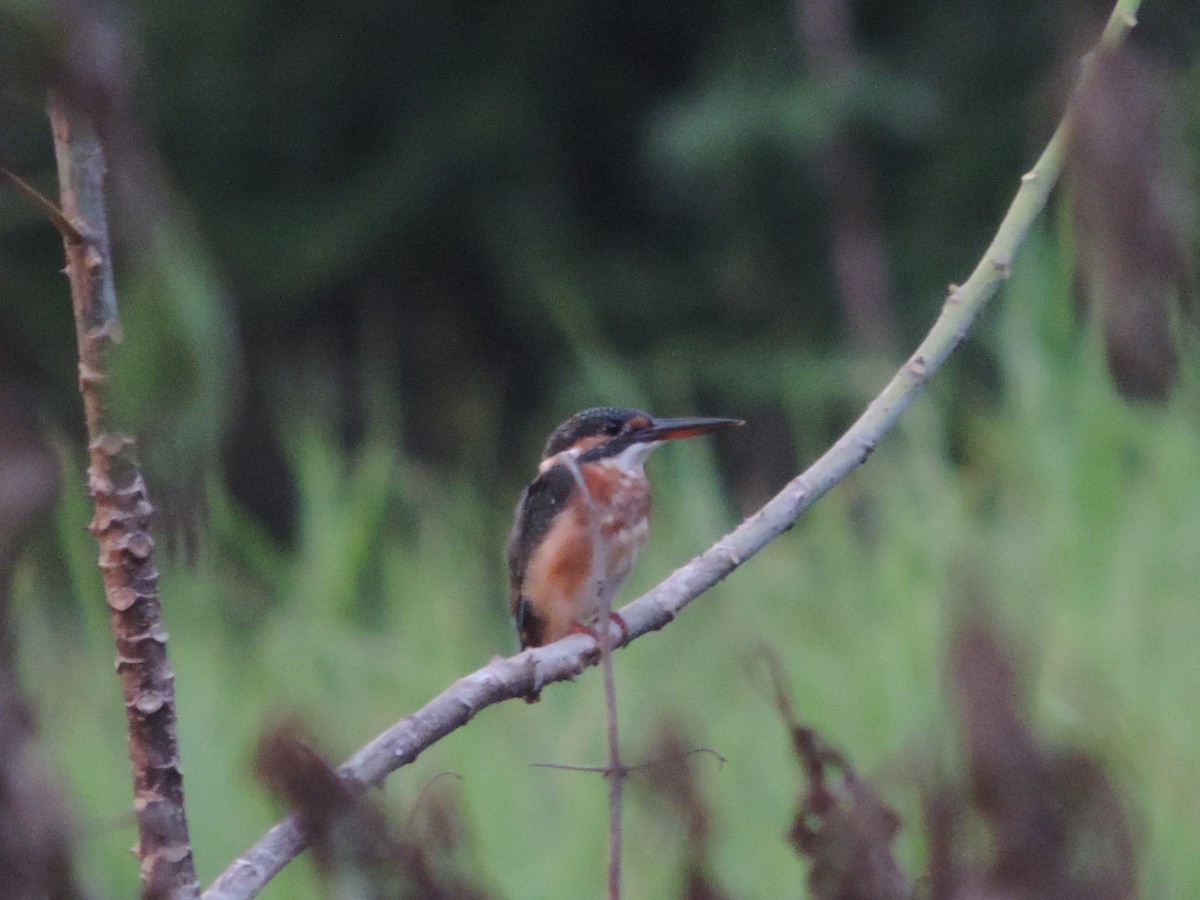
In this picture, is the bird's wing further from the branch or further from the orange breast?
the branch

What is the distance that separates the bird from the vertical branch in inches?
61.3

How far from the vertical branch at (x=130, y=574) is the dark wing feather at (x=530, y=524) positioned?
1682 millimetres

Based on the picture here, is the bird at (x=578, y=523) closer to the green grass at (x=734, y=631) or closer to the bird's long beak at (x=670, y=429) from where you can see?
the bird's long beak at (x=670, y=429)

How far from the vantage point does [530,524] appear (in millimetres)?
2838

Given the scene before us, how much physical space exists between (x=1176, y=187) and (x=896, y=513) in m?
3.01

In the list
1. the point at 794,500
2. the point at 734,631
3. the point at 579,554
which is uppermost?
the point at 794,500

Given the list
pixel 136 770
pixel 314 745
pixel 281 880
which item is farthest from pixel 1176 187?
pixel 281 880

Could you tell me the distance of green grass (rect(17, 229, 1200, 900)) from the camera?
3.09m

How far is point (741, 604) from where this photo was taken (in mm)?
4039

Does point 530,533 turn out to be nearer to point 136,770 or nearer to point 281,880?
point 281,880

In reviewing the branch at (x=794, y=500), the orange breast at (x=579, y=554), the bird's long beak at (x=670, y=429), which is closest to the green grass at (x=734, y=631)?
the orange breast at (x=579, y=554)

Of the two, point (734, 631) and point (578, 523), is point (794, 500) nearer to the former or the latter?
point (578, 523)

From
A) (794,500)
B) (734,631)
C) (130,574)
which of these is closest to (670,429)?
(734,631)

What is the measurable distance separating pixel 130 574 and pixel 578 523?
5.63 feet
